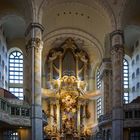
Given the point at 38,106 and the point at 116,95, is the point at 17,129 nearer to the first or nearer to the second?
the point at 38,106

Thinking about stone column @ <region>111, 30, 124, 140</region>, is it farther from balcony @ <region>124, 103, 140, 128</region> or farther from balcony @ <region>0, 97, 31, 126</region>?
balcony @ <region>0, 97, 31, 126</region>

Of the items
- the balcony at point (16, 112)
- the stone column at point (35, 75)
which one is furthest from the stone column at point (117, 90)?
the balcony at point (16, 112)

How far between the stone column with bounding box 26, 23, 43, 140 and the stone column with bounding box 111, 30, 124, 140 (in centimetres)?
817

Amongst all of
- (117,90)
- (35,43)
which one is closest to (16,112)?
(35,43)

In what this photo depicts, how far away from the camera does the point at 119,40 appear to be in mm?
49875

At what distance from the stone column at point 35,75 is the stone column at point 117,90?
8172 mm

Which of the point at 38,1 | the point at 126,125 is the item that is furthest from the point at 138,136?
the point at 38,1

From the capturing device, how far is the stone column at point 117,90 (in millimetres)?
47344

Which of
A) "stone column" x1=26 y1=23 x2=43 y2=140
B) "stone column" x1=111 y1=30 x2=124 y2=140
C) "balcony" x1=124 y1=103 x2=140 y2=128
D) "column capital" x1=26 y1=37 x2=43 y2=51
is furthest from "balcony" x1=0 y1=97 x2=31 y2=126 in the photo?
"balcony" x1=124 y1=103 x2=140 y2=128

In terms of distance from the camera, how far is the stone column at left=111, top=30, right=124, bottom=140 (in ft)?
155

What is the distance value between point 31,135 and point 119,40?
48.2ft

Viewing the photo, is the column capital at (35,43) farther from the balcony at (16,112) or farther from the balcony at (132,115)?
the balcony at (132,115)

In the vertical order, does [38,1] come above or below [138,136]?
above

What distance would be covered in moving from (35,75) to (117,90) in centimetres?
929
